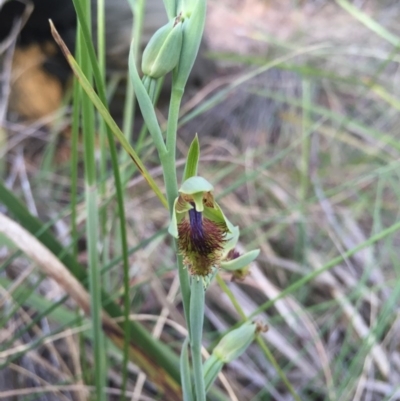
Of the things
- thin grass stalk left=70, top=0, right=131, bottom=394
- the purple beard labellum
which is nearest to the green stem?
the purple beard labellum

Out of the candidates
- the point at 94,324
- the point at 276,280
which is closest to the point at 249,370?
the point at 276,280

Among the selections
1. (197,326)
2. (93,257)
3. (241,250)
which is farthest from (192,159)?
(241,250)

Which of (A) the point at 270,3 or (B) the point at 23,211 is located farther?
(A) the point at 270,3

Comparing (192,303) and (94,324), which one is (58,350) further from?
(192,303)

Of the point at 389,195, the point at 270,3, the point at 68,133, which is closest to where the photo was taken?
the point at 389,195

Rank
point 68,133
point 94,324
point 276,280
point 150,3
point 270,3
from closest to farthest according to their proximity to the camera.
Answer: point 94,324 → point 276,280 → point 68,133 → point 150,3 → point 270,3

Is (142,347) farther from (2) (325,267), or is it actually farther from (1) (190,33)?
(1) (190,33)
